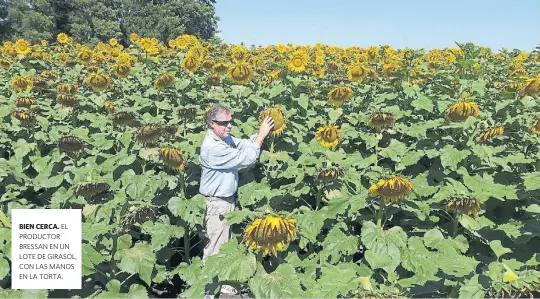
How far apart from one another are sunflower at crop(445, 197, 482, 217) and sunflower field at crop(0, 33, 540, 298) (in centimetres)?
1

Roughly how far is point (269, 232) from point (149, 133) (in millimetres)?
1954

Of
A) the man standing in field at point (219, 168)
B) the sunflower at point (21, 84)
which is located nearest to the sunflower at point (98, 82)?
the sunflower at point (21, 84)

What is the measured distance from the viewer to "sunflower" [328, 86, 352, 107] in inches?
202

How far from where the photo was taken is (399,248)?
304cm

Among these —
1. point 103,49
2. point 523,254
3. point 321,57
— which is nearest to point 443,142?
point 523,254

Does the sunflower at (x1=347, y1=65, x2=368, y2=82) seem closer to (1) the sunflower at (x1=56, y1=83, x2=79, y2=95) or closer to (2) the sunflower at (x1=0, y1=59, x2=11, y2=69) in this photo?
(1) the sunflower at (x1=56, y1=83, x2=79, y2=95)

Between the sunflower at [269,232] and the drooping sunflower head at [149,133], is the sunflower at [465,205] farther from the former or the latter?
the drooping sunflower head at [149,133]

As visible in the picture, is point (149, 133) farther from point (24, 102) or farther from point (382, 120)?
point (24, 102)

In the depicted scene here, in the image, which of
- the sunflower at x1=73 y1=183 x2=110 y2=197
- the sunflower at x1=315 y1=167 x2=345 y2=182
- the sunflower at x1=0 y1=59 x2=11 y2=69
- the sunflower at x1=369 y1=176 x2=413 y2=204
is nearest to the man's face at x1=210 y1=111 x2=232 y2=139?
the sunflower at x1=315 y1=167 x2=345 y2=182

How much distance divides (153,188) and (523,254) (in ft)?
9.40

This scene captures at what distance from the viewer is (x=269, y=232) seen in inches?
99.1

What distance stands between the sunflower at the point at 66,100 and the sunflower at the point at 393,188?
415 cm

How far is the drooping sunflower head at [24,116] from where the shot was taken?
533cm

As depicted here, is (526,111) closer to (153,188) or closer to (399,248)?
(399,248)
